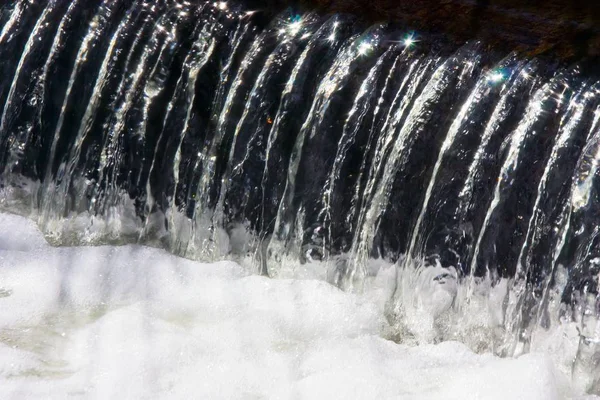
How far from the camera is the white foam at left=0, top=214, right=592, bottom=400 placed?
2.83 metres

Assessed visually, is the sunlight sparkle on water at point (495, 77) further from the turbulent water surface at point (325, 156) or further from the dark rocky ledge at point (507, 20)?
the dark rocky ledge at point (507, 20)

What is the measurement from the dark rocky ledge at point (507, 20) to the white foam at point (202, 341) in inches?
43.8

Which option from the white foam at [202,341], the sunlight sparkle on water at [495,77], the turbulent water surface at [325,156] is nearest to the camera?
the white foam at [202,341]

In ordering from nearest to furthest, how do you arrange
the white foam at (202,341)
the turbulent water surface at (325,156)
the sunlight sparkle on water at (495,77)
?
the white foam at (202,341), the turbulent water surface at (325,156), the sunlight sparkle on water at (495,77)

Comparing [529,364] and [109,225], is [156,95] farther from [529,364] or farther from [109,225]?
[529,364]

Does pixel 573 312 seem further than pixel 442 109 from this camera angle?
No

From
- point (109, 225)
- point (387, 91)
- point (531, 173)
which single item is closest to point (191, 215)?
point (109, 225)

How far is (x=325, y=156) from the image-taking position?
352cm

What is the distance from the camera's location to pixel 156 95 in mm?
3898

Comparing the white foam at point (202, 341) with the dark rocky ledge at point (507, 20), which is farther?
the dark rocky ledge at point (507, 20)

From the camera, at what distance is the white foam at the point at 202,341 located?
9.29ft

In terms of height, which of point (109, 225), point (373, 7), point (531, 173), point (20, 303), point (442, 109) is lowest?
point (20, 303)

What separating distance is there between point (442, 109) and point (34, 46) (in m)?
2.13

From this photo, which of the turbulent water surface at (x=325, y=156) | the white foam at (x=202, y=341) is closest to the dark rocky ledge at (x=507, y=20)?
the turbulent water surface at (x=325, y=156)
